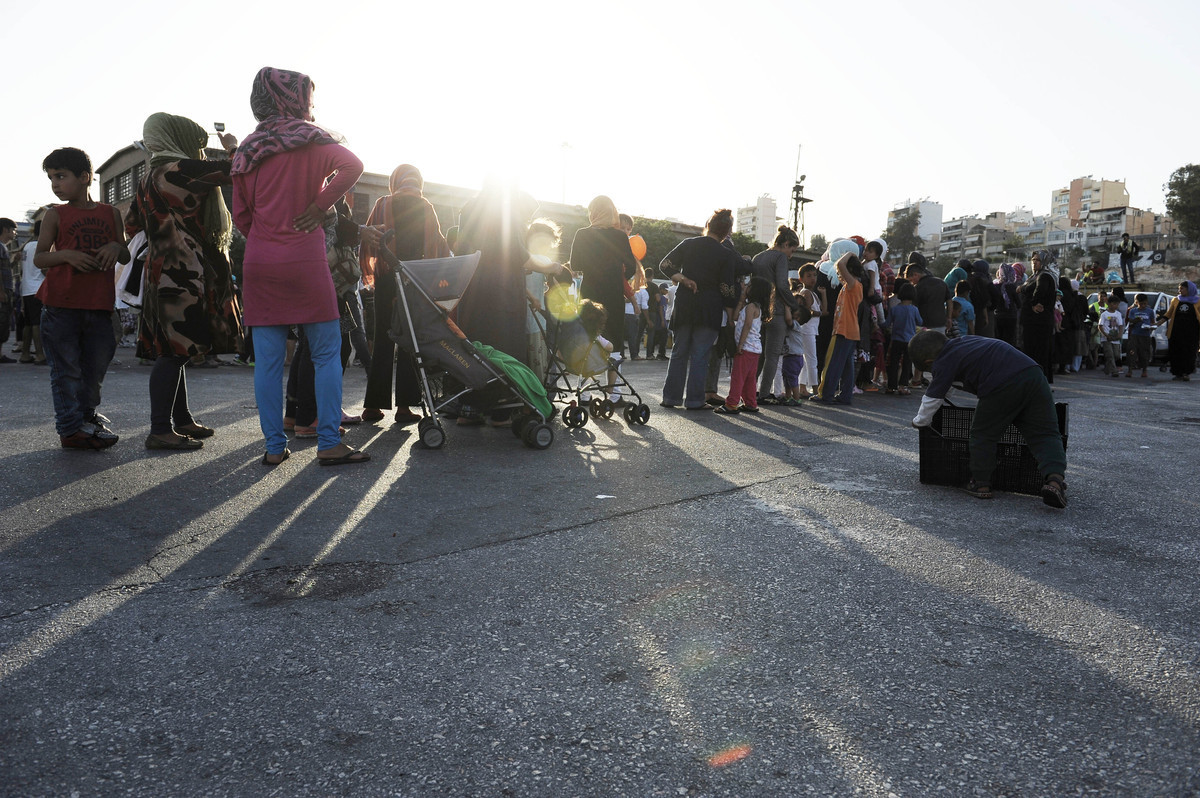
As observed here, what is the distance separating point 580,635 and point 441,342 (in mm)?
3511

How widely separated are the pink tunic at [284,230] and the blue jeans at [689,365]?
14.3ft

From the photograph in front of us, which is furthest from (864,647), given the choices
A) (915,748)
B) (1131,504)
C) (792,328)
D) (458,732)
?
(792,328)

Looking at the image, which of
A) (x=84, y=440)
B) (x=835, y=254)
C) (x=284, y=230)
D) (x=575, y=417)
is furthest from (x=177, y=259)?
(x=835, y=254)

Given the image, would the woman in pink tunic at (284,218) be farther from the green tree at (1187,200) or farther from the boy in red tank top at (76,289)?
the green tree at (1187,200)

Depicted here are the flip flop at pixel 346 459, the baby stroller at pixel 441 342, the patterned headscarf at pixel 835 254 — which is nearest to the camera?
the flip flop at pixel 346 459

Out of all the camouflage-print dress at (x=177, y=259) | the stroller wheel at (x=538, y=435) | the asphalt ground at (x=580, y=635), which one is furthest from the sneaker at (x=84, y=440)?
the stroller wheel at (x=538, y=435)

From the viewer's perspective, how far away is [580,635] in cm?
256

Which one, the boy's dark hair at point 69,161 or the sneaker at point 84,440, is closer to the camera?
the boy's dark hair at point 69,161

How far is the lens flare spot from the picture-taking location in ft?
6.09

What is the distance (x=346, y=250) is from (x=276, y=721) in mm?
5351

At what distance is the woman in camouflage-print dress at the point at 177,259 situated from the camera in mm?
5199

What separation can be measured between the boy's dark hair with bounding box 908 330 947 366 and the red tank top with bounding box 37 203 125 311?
5227 mm

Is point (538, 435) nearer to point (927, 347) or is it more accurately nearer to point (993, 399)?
point (927, 347)

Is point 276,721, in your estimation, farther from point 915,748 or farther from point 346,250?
point 346,250
